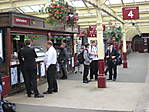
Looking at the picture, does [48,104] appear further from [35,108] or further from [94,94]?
[94,94]

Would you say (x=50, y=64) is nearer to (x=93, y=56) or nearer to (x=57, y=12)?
(x=57, y=12)

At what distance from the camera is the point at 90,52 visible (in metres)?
9.74

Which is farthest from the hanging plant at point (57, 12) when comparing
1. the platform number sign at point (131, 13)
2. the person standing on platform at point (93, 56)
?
the platform number sign at point (131, 13)

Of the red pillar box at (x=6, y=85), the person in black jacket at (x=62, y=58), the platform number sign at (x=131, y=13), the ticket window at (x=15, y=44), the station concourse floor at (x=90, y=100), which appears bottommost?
the station concourse floor at (x=90, y=100)

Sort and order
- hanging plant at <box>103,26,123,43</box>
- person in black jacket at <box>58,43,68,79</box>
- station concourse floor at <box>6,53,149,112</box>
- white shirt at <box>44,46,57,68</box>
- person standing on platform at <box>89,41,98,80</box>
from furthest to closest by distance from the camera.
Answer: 1. hanging plant at <box>103,26,123,43</box>
2. person in black jacket at <box>58,43,68,79</box>
3. person standing on platform at <box>89,41,98,80</box>
4. white shirt at <box>44,46,57,68</box>
5. station concourse floor at <box>6,53,149,112</box>

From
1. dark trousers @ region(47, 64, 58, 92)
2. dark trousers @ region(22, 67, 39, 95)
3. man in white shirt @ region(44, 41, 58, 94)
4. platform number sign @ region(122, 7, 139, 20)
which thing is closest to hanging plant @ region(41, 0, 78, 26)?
man in white shirt @ region(44, 41, 58, 94)

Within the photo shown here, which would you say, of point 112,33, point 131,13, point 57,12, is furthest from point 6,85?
point 112,33

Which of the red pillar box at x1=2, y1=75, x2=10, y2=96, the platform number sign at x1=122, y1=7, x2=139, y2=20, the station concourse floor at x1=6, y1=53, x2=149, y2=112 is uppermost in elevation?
the platform number sign at x1=122, y1=7, x2=139, y2=20

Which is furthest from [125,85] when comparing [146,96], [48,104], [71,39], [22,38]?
[71,39]

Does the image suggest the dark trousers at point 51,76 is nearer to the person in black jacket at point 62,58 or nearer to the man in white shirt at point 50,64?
the man in white shirt at point 50,64

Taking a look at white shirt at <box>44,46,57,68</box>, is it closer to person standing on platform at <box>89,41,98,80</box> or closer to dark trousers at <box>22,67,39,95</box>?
dark trousers at <box>22,67,39,95</box>

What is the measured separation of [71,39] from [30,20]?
4.95m

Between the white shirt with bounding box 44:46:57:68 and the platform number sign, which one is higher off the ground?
the platform number sign

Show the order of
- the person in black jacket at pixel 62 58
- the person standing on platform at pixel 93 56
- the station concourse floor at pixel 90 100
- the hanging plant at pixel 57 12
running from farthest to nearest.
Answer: the person in black jacket at pixel 62 58, the person standing on platform at pixel 93 56, the hanging plant at pixel 57 12, the station concourse floor at pixel 90 100
